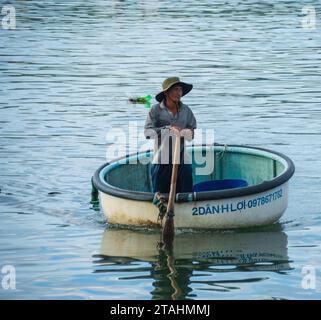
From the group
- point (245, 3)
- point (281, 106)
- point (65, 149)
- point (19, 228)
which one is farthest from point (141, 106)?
point (245, 3)

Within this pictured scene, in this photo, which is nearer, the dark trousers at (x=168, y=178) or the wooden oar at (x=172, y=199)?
the wooden oar at (x=172, y=199)

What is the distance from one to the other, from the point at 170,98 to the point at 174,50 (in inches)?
857

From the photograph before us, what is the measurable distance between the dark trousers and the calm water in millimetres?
661

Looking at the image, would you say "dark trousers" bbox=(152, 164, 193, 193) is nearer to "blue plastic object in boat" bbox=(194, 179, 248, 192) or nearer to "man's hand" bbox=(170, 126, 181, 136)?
"man's hand" bbox=(170, 126, 181, 136)

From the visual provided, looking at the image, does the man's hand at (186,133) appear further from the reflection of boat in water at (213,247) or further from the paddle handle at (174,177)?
the reflection of boat in water at (213,247)

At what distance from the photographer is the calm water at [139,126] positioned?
13.1 meters

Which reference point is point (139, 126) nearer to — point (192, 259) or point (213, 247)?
point (213, 247)

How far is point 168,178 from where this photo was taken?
14539 mm

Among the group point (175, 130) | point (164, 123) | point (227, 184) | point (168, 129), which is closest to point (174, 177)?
point (175, 130)

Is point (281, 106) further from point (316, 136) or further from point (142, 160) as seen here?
point (142, 160)

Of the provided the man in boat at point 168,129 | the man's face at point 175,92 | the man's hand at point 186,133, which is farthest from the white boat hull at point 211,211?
the man's face at point 175,92

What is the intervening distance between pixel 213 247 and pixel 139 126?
9.54 meters

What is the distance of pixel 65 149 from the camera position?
69.2 ft

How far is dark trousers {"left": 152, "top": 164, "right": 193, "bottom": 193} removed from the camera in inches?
571
